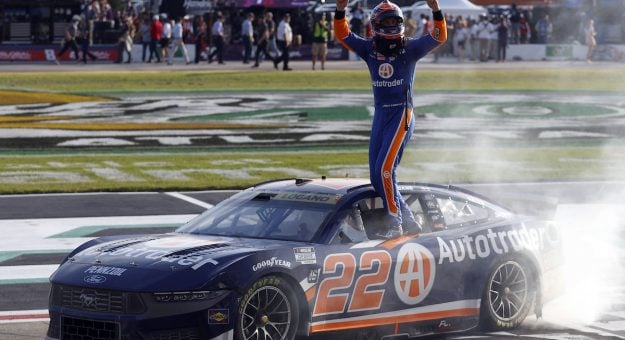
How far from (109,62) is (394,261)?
38807 mm

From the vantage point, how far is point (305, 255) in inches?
331

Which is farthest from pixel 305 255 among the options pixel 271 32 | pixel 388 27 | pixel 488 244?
pixel 271 32

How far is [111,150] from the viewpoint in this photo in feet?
79.3

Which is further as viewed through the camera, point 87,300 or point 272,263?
point 272,263

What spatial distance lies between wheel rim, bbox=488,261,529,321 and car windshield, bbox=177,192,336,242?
151cm

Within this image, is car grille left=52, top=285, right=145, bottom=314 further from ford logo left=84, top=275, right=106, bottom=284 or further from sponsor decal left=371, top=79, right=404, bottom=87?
sponsor decal left=371, top=79, right=404, bottom=87

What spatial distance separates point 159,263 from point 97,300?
443 mm

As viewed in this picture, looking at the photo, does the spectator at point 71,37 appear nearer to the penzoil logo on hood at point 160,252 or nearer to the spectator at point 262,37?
the spectator at point 262,37

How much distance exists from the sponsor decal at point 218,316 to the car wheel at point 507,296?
2.44 meters

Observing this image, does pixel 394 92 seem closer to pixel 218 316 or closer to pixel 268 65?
pixel 218 316

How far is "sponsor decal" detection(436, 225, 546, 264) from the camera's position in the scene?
9328 mm

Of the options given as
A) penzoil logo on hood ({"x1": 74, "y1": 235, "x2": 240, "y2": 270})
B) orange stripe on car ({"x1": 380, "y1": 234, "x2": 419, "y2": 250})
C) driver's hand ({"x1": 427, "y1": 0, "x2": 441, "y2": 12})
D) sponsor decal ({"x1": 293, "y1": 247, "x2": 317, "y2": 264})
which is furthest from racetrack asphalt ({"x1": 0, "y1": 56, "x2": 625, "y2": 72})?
sponsor decal ({"x1": 293, "y1": 247, "x2": 317, "y2": 264})

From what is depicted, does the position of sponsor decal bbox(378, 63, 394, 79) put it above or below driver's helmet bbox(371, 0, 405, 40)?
below

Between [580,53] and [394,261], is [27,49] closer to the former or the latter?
[580,53]
